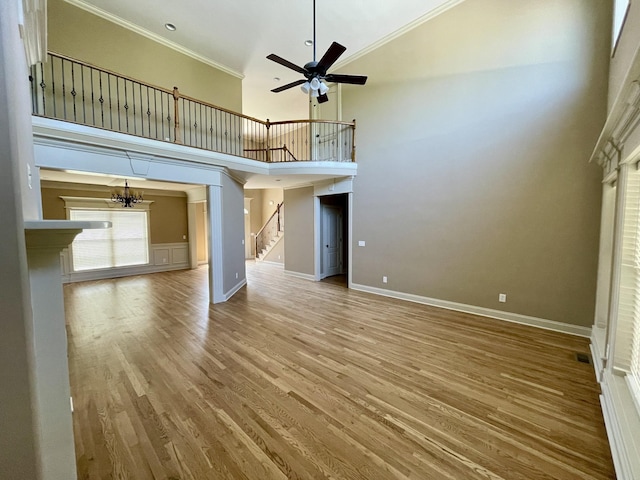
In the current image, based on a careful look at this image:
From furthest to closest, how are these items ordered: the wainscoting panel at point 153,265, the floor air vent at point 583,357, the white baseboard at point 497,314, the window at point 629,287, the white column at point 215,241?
the wainscoting panel at point 153,265 → the white column at point 215,241 → the white baseboard at point 497,314 → the floor air vent at point 583,357 → the window at point 629,287

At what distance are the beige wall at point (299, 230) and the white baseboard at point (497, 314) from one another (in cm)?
235

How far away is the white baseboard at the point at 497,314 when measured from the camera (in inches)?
145

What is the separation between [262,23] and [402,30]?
8.98 feet

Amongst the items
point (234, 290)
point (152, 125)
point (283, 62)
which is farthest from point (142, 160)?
point (234, 290)

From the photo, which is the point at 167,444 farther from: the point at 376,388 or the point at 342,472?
the point at 376,388

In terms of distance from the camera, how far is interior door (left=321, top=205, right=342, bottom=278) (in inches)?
291

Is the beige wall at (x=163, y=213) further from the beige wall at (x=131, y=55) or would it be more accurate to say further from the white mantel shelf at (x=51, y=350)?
Answer: the white mantel shelf at (x=51, y=350)

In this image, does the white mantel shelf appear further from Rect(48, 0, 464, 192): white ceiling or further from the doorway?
the doorway

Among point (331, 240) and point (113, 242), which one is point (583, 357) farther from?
point (113, 242)

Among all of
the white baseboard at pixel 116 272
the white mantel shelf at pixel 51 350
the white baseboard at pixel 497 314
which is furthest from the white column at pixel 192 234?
the white mantel shelf at pixel 51 350

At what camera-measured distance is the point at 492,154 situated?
4219 mm

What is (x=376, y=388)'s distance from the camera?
98.6 inches

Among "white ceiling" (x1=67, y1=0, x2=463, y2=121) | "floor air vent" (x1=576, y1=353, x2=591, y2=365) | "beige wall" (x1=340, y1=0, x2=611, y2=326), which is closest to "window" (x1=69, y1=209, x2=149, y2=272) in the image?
"white ceiling" (x1=67, y1=0, x2=463, y2=121)

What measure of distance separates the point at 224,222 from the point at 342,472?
4639 mm
